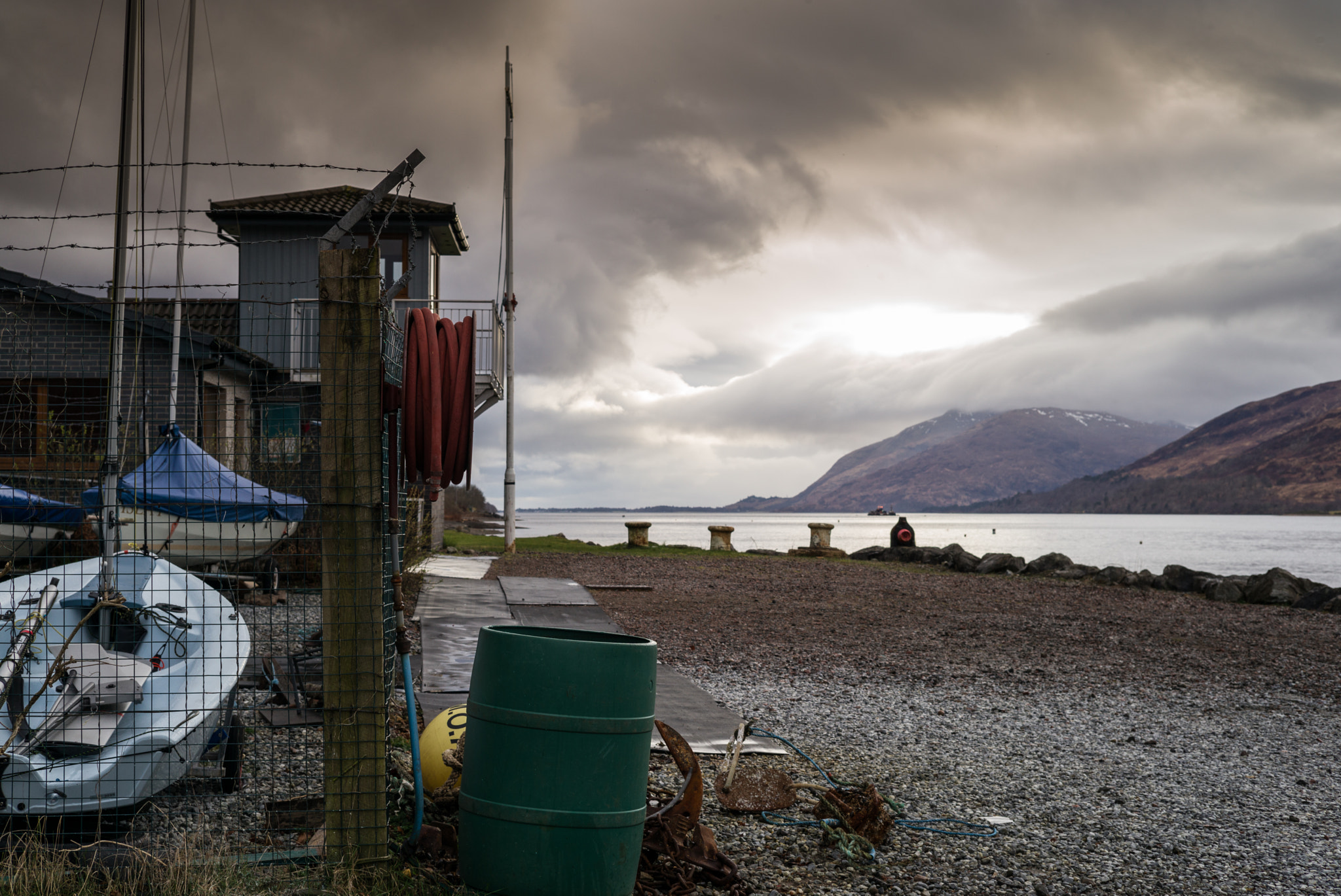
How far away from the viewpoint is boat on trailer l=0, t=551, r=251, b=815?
3.73 meters

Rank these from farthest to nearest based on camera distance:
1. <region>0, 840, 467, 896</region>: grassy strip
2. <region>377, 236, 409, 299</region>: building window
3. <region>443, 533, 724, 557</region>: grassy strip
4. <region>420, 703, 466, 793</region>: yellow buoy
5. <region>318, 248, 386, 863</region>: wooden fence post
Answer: <region>443, 533, 724, 557</region>: grassy strip
<region>377, 236, 409, 299</region>: building window
<region>420, 703, 466, 793</region>: yellow buoy
<region>318, 248, 386, 863</region>: wooden fence post
<region>0, 840, 467, 896</region>: grassy strip

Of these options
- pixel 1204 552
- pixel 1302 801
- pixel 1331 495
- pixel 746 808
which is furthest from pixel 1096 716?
pixel 1331 495

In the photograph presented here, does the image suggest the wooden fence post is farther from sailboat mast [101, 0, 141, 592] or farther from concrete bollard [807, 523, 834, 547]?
concrete bollard [807, 523, 834, 547]

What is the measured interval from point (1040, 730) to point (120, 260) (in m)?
6.85

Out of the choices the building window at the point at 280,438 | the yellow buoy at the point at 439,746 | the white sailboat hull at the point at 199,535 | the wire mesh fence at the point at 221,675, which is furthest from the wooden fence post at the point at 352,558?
the white sailboat hull at the point at 199,535

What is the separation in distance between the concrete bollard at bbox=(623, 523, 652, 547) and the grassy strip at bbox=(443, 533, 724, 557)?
0.80 ft

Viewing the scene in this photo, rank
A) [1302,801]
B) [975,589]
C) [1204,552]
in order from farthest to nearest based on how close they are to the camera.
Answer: [1204,552] < [975,589] < [1302,801]

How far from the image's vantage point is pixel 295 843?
3660 millimetres

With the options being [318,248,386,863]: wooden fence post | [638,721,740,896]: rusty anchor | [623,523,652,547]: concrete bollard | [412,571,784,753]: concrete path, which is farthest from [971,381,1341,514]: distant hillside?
[318,248,386,863]: wooden fence post

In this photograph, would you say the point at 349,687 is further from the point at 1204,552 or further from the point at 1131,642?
the point at 1204,552

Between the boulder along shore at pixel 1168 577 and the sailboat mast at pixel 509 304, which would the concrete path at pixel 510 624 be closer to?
the sailboat mast at pixel 509 304

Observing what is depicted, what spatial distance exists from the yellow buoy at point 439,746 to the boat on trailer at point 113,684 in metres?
0.97

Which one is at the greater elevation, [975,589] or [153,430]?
[153,430]

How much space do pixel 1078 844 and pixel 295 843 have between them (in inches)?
135
